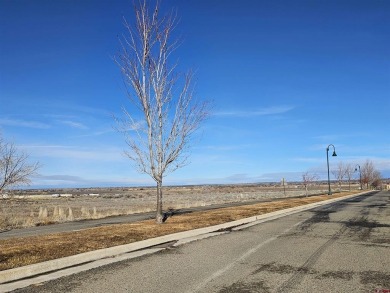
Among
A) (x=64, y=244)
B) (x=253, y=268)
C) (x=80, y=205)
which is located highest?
(x=64, y=244)

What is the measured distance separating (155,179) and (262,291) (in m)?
10.2

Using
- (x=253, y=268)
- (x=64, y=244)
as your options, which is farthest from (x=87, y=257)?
(x=253, y=268)

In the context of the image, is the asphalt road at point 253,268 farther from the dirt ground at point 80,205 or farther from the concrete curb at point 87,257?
the dirt ground at point 80,205

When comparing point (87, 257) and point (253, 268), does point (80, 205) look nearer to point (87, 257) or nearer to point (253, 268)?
point (87, 257)

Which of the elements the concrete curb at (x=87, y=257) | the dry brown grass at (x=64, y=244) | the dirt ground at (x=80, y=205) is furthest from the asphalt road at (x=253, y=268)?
the dirt ground at (x=80, y=205)

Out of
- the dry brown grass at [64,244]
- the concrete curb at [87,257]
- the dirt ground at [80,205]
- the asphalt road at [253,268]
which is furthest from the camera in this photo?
the dirt ground at [80,205]

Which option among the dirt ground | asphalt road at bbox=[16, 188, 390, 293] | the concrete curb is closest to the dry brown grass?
the concrete curb

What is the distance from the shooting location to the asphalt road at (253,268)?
6.33 m

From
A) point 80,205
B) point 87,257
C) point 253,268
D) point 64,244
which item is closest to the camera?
point 253,268

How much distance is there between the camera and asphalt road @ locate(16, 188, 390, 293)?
6.33m

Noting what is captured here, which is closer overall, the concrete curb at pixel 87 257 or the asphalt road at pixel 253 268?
the asphalt road at pixel 253 268

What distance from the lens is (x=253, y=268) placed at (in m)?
7.64

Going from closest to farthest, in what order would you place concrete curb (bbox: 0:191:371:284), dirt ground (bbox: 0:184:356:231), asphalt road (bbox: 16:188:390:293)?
asphalt road (bbox: 16:188:390:293), concrete curb (bbox: 0:191:371:284), dirt ground (bbox: 0:184:356:231)

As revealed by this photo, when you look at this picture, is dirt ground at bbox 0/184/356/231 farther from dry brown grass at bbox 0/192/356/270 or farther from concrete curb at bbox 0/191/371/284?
concrete curb at bbox 0/191/371/284
